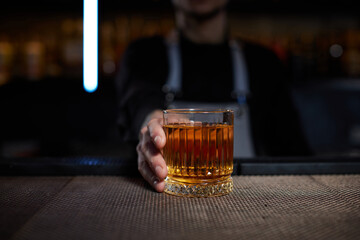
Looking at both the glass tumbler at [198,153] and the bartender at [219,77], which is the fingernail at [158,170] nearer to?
the glass tumbler at [198,153]

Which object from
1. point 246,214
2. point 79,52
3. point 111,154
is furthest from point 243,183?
point 79,52

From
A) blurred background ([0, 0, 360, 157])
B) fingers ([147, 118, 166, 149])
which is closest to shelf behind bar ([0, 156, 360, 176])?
fingers ([147, 118, 166, 149])

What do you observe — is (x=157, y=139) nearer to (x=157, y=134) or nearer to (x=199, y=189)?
(x=157, y=134)

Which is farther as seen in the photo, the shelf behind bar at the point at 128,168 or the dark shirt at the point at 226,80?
the dark shirt at the point at 226,80

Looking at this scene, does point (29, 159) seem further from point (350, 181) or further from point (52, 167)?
point (350, 181)

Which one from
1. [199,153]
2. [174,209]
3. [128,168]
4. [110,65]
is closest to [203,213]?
[174,209]

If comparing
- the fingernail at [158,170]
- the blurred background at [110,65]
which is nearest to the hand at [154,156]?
the fingernail at [158,170]

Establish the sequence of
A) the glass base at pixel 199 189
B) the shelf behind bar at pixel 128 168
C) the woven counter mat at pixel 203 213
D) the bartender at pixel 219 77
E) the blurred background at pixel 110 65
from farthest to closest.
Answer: the blurred background at pixel 110 65, the bartender at pixel 219 77, the shelf behind bar at pixel 128 168, the glass base at pixel 199 189, the woven counter mat at pixel 203 213
